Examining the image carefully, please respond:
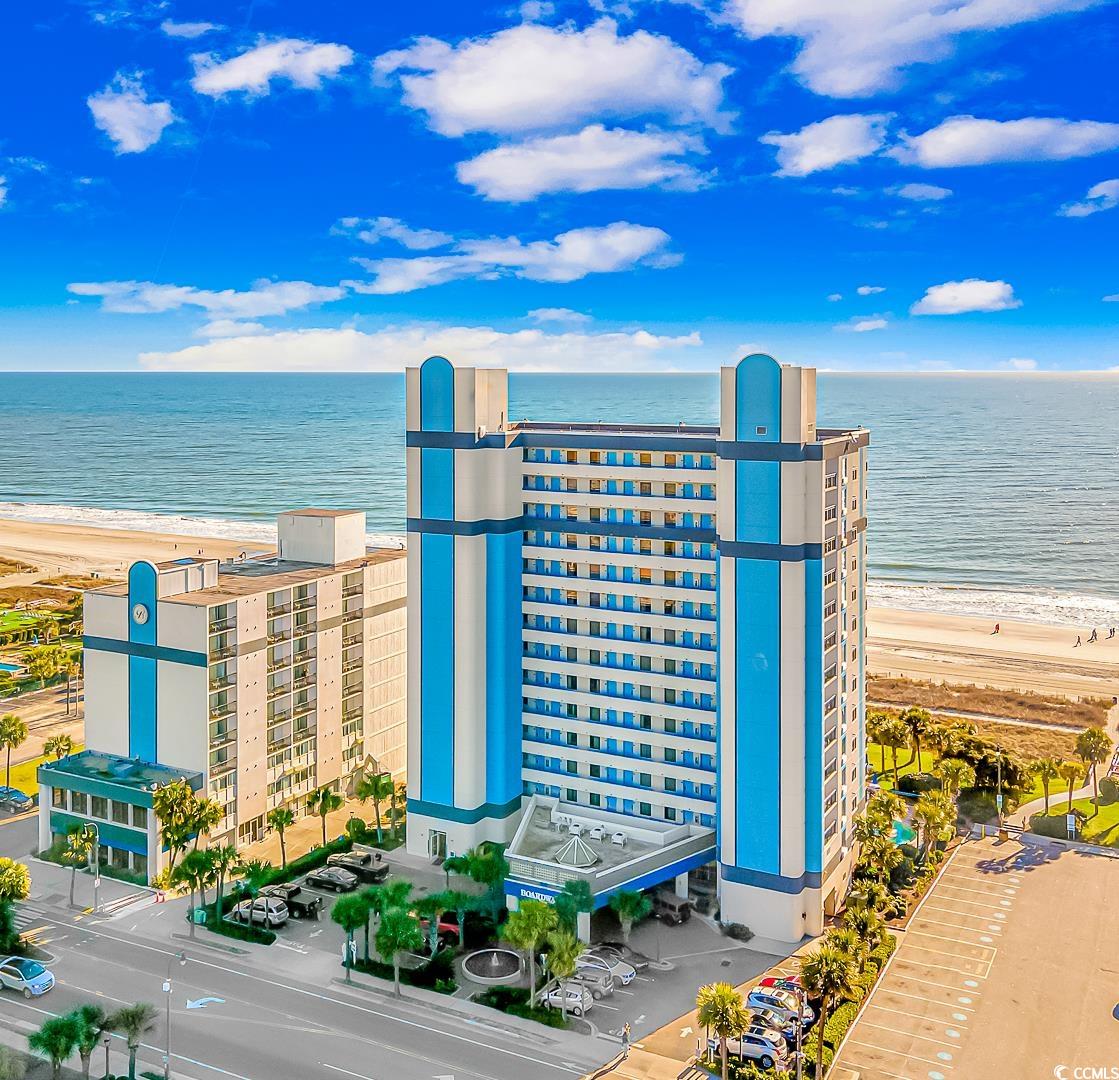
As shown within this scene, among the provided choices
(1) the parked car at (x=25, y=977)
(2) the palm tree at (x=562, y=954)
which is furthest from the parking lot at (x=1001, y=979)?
(1) the parked car at (x=25, y=977)

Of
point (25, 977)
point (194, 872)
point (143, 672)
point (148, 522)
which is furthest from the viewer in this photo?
point (148, 522)

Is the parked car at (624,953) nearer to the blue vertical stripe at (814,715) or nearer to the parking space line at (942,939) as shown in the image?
the blue vertical stripe at (814,715)

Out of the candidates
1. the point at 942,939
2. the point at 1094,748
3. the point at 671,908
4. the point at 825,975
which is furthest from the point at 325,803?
the point at 1094,748

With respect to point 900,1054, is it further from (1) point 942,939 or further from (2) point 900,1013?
(1) point 942,939

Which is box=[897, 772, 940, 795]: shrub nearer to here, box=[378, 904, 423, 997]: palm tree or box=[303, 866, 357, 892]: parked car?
box=[303, 866, 357, 892]: parked car

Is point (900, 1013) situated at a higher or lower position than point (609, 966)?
lower

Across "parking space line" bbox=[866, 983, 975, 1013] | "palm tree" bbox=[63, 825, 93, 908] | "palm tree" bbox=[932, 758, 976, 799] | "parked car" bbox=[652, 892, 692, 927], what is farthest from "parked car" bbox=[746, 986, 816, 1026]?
"palm tree" bbox=[63, 825, 93, 908]

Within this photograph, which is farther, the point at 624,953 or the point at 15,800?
the point at 15,800
